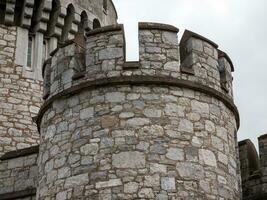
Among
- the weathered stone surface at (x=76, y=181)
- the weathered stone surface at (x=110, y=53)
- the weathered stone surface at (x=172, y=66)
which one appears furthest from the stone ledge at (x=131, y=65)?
the weathered stone surface at (x=76, y=181)

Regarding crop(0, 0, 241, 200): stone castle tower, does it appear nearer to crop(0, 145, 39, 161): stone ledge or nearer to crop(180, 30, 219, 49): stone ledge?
crop(180, 30, 219, 49): stone ledge

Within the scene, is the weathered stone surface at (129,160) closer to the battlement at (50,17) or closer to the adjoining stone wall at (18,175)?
the adjoining stone wall at (18,175)

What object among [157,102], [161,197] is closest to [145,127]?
[157,102]

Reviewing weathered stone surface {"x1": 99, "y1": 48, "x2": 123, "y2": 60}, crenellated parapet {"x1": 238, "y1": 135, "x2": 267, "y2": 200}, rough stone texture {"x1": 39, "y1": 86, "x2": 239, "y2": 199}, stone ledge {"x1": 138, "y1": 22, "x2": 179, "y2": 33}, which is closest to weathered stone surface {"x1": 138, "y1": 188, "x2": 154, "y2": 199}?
rough stone texture {"x1": 39, "y1": 86, "x2": 239, "y2": 199}

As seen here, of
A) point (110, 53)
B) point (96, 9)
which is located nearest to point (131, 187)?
point (110, 53)

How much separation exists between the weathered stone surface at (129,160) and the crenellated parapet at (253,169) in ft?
9.89

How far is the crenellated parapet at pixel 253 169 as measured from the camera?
10.4 metres

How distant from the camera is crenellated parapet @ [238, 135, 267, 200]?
34.0ft

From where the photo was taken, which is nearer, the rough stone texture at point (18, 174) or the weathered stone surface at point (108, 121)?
the weathered stone surface at point (108, 121)

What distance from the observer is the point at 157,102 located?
8.55 m

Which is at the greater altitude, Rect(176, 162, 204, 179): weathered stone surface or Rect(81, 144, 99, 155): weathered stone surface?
Rect(81, 144, 99, 155): weathered stone surface

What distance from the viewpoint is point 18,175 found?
10.8 m

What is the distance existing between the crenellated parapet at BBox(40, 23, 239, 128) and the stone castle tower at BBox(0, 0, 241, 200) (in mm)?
16

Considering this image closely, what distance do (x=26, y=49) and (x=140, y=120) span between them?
7355 mm
